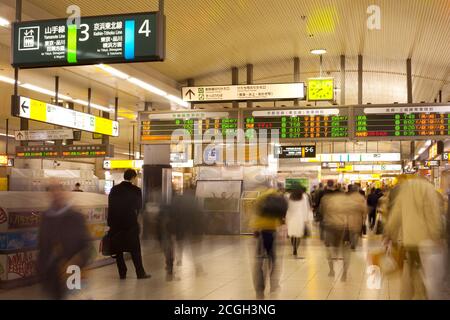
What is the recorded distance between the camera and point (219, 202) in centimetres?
1784

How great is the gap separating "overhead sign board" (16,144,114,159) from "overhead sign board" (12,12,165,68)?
12.6 metres

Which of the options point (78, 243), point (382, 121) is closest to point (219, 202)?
point (382, 121)

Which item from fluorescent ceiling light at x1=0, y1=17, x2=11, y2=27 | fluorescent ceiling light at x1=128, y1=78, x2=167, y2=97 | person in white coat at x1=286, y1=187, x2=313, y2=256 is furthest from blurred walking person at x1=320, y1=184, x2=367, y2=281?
fluorescent ceiling light at x1=128, y1=78, x2=167, y2=97

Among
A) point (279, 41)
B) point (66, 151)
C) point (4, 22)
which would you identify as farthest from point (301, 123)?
point (66, 151)

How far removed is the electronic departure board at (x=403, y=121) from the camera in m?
13.1

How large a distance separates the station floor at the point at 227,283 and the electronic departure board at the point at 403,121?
2.96m

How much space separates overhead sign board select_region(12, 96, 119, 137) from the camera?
40.9 feet

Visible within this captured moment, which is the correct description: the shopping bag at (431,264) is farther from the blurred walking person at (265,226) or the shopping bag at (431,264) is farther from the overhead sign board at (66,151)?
the overhead sign board at (66,151)

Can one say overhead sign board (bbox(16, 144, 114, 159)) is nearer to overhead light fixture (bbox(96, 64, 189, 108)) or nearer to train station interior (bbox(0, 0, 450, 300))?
train station interior (bbox(0, 0, 450, 300))

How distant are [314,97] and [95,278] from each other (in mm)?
7038

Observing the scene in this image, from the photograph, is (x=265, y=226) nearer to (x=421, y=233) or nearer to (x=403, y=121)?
(x=421, y=233)

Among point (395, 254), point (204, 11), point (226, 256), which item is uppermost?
point (204, 11)

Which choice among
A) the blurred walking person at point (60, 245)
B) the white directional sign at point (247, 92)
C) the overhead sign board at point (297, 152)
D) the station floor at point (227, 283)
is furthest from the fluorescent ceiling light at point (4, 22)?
the overhead sign board at point (297, 152)

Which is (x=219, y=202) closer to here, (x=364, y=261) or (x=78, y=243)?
(x=364, y=261)
